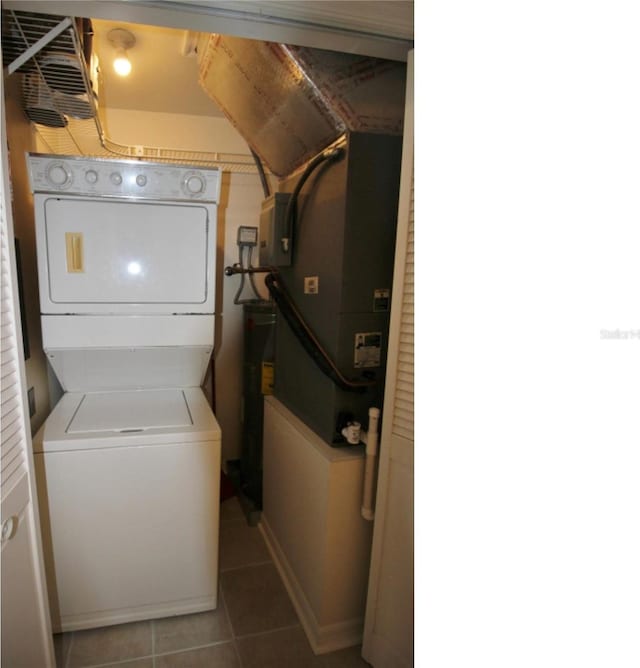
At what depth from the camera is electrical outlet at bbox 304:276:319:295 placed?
1.80m

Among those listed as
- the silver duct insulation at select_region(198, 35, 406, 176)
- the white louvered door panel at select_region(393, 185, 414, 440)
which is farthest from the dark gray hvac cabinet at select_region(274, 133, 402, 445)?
the white louvered door panel at select_region(393, 185, 414, 440)

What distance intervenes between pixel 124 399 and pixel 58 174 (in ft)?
3.61

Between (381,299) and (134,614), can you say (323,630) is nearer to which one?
(134,614)

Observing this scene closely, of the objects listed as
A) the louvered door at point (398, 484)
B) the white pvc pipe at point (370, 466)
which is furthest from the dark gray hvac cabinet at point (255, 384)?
the louvered door at point (398, 484)

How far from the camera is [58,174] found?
175cm

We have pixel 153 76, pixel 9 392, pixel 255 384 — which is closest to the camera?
pixel 9 392

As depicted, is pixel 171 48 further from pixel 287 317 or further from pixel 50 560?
pixel 50 560

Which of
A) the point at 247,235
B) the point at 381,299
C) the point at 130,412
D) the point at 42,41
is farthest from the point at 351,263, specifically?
the point at 247,235

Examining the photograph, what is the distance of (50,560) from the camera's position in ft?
5.43

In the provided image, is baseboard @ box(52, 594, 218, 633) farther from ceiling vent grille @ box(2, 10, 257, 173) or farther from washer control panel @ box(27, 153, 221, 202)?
ceiling vent grille @ box(2, 10, 257, 173)

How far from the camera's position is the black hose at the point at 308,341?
1616mm

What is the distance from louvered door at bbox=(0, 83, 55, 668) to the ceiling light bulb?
1.58 metres
